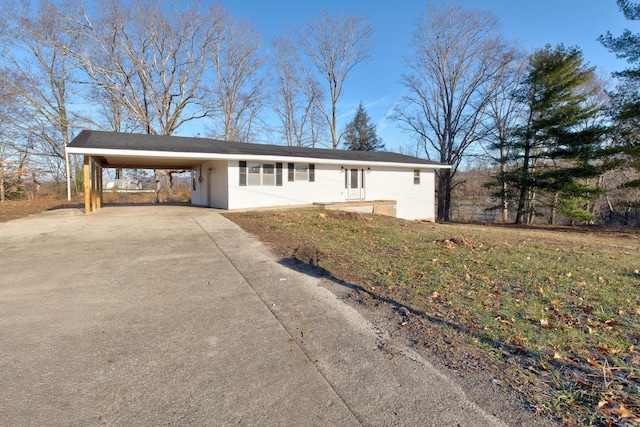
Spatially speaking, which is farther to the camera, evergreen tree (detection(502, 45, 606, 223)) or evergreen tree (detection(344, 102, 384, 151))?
evergreen tree (detection(344, 102, 384, 151))

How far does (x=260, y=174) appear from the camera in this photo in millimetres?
13938

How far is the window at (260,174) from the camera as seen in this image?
13.5 meters

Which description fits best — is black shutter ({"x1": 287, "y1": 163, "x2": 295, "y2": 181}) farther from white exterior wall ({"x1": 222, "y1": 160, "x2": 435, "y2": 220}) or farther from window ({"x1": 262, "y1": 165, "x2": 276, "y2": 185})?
window ({"x1": 262, "y1": 165, "x2": 276, "y2": 185})

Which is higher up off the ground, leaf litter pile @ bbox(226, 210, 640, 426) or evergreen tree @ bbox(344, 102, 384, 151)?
evergreen tree @ bbox(344, 102, 384, 151)

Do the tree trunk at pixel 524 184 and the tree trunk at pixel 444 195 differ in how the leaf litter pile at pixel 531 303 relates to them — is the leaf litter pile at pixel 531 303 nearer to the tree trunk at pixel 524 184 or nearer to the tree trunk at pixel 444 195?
the tree trunk at pixel 524 184

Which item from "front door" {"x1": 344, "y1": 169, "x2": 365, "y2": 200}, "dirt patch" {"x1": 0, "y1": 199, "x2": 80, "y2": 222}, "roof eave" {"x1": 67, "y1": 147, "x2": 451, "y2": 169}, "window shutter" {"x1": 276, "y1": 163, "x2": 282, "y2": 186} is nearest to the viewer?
"roof eave" {"x1": 67, "y1": 147, "x2": 451, "y2": 169}

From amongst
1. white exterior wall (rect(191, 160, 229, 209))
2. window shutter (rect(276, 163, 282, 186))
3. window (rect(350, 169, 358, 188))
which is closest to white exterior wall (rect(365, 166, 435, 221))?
window (rect(350, 169, 358, 188))

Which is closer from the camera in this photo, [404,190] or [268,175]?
[268,175]

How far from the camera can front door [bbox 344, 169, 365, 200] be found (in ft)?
55.0

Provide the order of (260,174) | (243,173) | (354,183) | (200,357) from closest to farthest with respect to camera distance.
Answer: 1. (200,357)
2. (243,173)
3. (260,174)
4. (354,183)

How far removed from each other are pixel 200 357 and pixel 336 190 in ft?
47.1

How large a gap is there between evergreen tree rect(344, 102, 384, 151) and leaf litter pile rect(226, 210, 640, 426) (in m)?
29.5

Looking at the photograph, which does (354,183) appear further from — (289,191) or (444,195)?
(444,195)

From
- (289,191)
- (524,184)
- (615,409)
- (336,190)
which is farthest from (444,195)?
(615,409)
